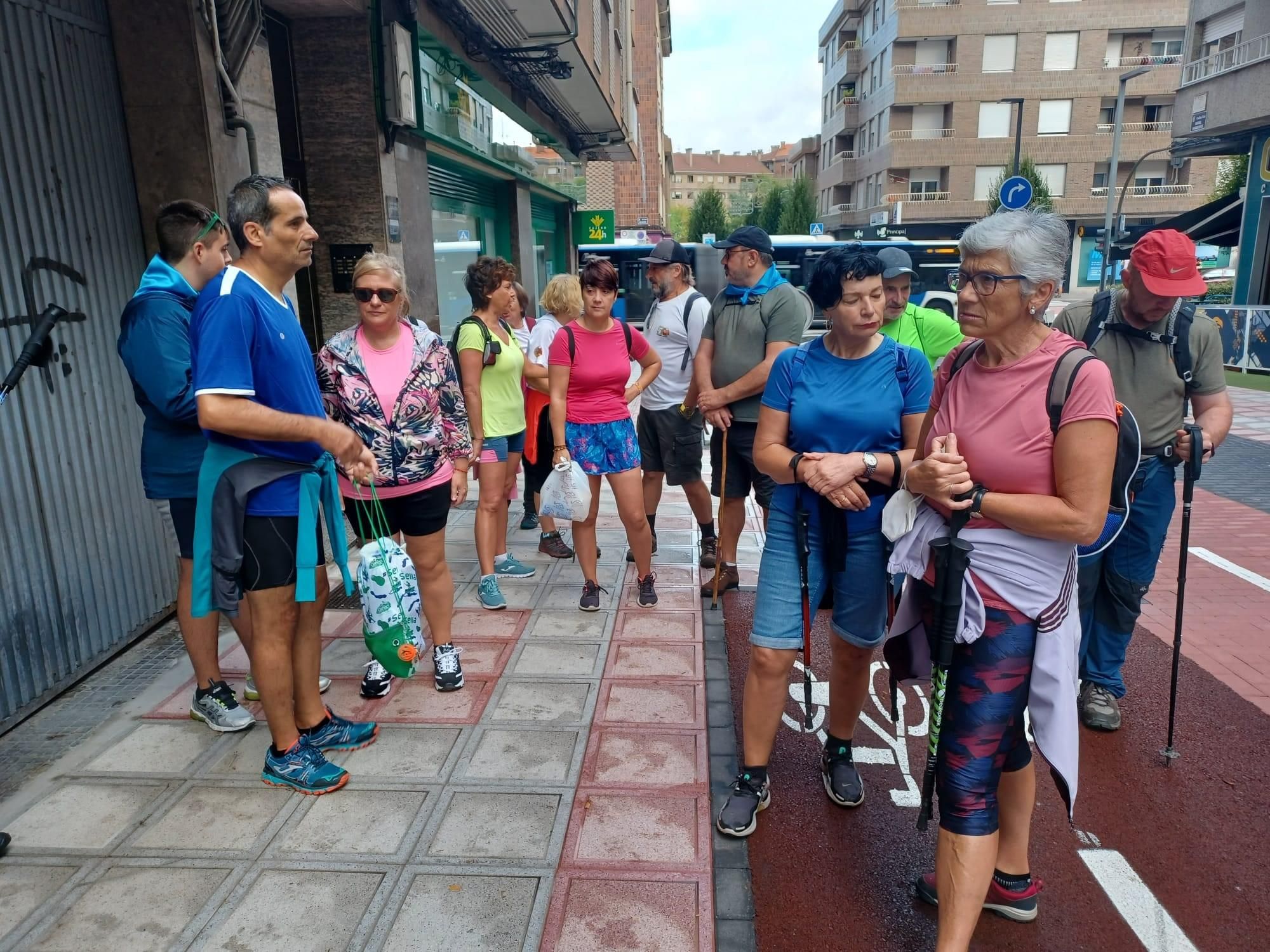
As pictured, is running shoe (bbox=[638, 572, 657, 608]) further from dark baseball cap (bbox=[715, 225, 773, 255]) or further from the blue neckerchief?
dark baseball cap (bbox=[715, 225, 773, 255])

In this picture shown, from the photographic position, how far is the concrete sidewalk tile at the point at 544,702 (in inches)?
143

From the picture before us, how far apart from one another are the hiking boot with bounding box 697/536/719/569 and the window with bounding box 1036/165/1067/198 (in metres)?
46.0

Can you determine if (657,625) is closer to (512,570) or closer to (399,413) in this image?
(512,570)

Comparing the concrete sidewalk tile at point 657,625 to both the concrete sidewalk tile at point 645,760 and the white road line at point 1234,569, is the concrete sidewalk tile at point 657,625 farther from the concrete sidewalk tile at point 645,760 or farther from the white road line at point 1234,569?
the white road line at point 1234,569

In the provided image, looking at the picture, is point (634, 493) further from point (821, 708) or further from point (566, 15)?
point (566, 15)

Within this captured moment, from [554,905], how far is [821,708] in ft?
5.54

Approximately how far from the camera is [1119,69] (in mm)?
43219

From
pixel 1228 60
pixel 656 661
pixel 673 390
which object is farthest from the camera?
pixel 1228 60

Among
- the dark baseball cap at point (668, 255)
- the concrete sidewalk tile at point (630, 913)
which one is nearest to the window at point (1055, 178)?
the dark baseball cap at point (668, 255)

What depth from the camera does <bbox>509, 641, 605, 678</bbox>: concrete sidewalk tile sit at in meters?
4.05

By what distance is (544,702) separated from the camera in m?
3.76

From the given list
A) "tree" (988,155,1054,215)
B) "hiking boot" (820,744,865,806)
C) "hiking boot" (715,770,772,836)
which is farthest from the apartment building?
"hiking boot" (715,770,772,836)

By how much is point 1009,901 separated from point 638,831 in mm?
1148

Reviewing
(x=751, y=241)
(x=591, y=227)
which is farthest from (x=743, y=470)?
(x=591, y=227)
